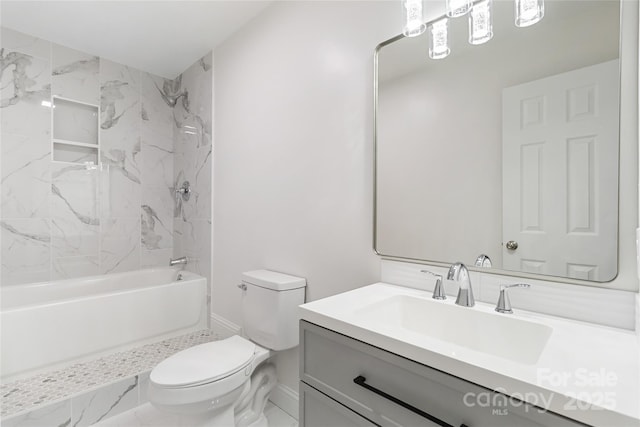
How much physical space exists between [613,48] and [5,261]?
12.0 ft

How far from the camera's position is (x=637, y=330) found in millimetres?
838

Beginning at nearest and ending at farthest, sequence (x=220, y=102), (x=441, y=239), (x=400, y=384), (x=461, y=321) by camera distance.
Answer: (x=400, y=384) < (x=461, y=321) < (x=441, y=239) < (x=220, y=102)

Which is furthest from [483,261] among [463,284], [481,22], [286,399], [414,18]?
[286,399]

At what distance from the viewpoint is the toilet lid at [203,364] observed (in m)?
1.40

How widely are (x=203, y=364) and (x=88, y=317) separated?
1200 mm

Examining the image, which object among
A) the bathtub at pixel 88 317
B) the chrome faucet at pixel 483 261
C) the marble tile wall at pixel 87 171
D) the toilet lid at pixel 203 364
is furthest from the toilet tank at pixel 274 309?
the marble tile wall at pixel 87 171

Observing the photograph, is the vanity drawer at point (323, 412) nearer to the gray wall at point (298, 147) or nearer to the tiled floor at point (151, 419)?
the gray wall at point (298, 147)

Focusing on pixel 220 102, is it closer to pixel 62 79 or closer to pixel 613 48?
pixel 62 79

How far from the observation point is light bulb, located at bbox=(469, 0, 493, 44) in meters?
1.15

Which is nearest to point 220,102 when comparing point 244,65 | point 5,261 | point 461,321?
point 244,65

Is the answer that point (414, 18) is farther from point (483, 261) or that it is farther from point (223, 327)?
point (223, 327)

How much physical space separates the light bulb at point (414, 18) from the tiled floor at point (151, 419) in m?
2.09

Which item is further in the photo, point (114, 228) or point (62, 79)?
point (114, 228)

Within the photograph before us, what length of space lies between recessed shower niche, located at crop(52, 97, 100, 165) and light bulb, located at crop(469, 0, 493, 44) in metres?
3.05
